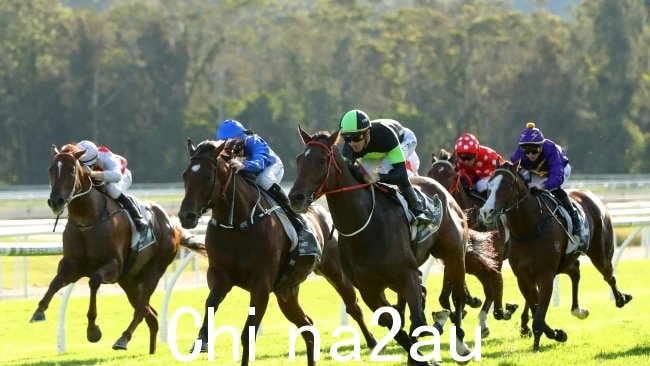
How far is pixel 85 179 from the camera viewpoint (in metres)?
10.7

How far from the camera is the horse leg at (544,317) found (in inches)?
386

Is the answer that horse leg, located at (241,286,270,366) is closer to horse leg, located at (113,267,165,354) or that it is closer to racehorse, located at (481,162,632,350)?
racehorse, located at (481,162,632,350)

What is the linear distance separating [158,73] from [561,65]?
16.2 meters

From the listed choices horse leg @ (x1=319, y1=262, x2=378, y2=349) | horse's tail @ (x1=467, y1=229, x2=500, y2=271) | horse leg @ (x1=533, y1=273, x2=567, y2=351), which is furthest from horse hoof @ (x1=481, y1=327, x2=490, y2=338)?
horse leg @ (x1=319, y1=262, x2=378, y2=349)

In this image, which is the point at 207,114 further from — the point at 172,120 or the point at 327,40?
the point at 327,40

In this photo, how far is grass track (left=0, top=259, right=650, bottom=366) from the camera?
948 centimetres

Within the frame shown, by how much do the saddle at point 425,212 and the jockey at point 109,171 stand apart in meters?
2.98

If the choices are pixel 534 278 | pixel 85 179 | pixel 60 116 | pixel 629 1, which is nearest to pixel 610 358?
pixel 534 278

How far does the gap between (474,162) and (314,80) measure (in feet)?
148

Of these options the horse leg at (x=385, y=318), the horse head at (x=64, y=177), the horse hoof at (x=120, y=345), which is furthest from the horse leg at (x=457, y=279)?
the horse head at (x=64, y=177)

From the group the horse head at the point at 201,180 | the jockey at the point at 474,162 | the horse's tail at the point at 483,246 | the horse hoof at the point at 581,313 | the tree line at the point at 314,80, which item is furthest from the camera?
the tree line at the point at 314,80

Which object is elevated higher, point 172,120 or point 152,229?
point 152,229

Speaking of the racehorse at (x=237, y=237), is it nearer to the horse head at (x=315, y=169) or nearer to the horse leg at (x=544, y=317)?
the horse head at (x=315, y=169)

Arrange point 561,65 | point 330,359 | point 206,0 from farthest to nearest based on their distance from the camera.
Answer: point 206,0 → point 561,65 → point 330,359
